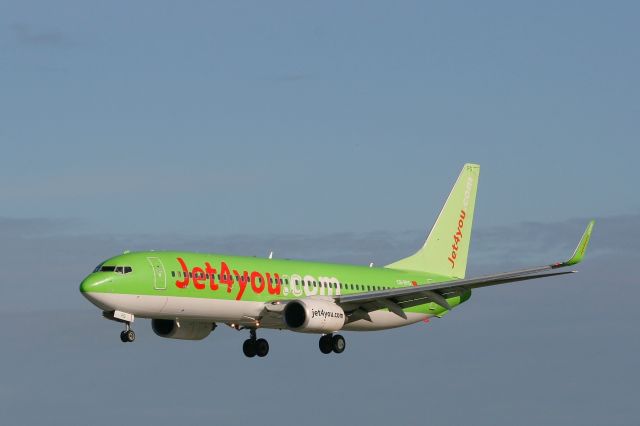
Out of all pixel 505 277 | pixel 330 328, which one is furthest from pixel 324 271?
pixel 505 277

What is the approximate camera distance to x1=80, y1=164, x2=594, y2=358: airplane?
66375mm

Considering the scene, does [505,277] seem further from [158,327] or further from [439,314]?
[158,327]

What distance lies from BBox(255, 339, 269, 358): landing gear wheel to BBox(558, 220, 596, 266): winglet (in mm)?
16425

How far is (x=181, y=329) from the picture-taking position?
7338 centimetres

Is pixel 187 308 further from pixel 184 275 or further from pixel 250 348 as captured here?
pixel 250 348

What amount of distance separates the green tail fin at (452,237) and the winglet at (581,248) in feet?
52.7

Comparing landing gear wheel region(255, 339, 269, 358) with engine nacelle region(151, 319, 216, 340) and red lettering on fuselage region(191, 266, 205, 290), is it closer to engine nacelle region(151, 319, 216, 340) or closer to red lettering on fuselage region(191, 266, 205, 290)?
engine nacelle region(151, 319, 216, 340)

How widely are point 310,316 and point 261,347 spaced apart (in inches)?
227

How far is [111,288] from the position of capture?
6550 centimetres

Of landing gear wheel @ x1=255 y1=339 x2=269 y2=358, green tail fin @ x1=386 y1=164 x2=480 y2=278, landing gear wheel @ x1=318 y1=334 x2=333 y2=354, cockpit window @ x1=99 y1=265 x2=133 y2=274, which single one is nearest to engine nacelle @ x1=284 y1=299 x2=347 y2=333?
landing gear wheel @ x1=318 y1=334 x2=333 y2=354

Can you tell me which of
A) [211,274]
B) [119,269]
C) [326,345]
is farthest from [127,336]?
[326,345]

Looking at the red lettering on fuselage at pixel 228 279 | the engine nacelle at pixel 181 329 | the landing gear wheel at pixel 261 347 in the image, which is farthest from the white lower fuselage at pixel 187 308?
the landing gear wheel at pixel 261 347

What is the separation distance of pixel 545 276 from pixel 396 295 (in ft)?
26.9

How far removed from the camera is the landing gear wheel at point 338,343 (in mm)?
75625
